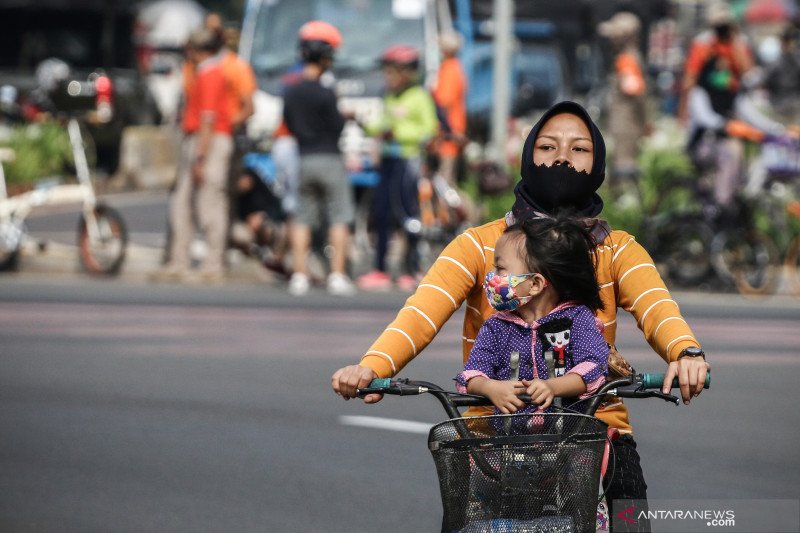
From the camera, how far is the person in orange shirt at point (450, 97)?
56.6 feet

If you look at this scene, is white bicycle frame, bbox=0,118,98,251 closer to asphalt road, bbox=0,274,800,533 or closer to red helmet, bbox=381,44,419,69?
asphalt road, bbox=0,274,800,533

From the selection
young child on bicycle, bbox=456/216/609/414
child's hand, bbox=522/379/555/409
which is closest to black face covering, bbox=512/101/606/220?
young child on bicycle, bbox=456/216/609/414

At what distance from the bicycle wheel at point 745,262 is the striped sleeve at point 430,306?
11187 mm

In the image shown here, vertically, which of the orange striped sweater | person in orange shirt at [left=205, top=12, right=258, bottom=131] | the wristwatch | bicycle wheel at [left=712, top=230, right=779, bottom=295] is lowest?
bicycle wheel at [left=712, top=230, right=779, bottom=295]

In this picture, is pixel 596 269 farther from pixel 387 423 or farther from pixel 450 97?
pixel 450 97

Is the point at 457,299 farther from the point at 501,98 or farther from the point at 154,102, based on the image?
the point at 154,102

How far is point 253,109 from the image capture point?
16.2 metres

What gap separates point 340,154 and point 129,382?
5.22 meters

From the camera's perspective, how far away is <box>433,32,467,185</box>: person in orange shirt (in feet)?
Result: 56.6

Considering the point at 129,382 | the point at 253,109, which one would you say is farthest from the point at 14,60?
the point at 129,382

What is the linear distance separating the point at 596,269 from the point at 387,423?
5140mm

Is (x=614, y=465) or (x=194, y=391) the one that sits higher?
(x=614, y=465)

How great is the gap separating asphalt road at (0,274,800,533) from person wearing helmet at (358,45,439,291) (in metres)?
1.31
